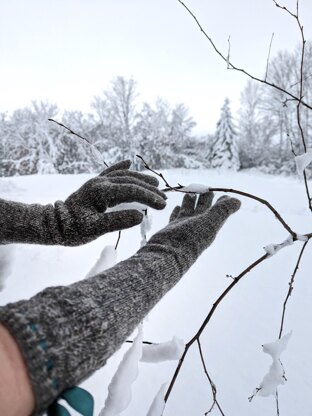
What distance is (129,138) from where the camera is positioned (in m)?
11.9

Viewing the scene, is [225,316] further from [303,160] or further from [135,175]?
[303,160]

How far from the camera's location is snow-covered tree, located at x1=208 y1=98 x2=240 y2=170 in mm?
14050

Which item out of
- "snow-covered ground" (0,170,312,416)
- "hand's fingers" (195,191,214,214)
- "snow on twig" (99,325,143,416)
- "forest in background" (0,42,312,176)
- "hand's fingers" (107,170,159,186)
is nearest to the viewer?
"snow on twig" (99,325,143,416)

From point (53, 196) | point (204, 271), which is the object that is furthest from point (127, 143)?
point (204, 271)

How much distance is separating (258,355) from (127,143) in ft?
35.1

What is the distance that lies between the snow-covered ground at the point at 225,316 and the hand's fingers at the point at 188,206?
1097mm

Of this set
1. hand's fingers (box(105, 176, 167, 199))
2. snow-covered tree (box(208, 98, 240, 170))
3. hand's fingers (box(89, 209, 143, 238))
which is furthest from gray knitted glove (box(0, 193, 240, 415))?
snow-covered tree (box(208, 98, 240, 170))

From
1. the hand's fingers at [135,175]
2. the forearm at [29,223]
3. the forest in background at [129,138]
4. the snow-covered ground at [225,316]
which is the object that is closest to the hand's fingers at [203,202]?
the hand's fingers at [135,175]

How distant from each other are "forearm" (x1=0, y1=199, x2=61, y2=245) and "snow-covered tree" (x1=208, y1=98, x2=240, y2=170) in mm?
13646

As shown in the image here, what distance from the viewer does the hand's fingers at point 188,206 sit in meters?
1.06

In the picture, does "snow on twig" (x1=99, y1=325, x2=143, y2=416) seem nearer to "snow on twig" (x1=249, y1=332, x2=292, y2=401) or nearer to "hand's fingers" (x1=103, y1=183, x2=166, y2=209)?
"snow on twig" (x1=249, y1=332, x2=292, y2=401)

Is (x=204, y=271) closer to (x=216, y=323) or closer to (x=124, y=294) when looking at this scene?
(x=216, y=323)

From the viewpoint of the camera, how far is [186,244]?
797 mm

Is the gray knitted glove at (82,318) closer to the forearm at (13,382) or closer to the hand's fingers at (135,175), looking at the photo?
the forearm at (13,382)
